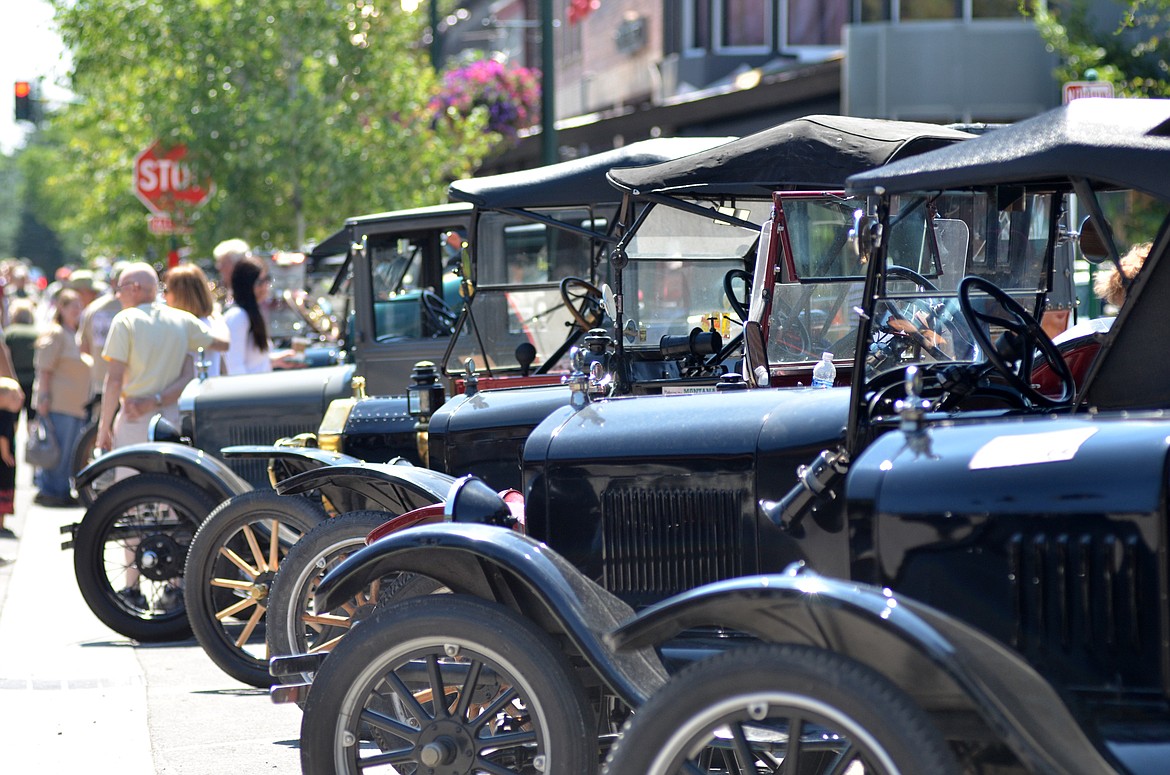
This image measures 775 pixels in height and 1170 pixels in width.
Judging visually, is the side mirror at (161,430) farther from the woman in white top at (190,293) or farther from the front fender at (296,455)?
the front fender at (296,455)

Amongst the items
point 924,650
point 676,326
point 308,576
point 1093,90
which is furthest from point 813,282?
point 1093,90

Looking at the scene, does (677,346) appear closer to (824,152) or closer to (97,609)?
(824,152)

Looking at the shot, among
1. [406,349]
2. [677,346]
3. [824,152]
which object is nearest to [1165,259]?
[824,152]

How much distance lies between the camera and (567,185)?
7918 millimetres

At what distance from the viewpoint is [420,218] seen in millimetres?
9898

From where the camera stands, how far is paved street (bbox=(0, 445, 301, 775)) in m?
5.71

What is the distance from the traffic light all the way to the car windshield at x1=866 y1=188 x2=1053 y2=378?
22545 mm

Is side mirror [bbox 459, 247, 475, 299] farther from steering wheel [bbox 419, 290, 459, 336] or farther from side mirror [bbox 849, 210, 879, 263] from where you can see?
side mirror [bbox 849, 210, 879, 263]

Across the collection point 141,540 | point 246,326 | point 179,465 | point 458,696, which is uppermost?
point 246,326

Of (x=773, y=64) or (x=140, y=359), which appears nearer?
(x=140, y=359)

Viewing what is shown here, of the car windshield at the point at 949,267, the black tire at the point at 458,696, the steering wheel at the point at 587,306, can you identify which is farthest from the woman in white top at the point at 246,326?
the black tire at the point at 458,696

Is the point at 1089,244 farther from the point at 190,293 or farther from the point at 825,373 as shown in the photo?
the point at 190,293

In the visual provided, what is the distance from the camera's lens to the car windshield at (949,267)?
4789 millimetres

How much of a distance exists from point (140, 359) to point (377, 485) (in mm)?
3639
